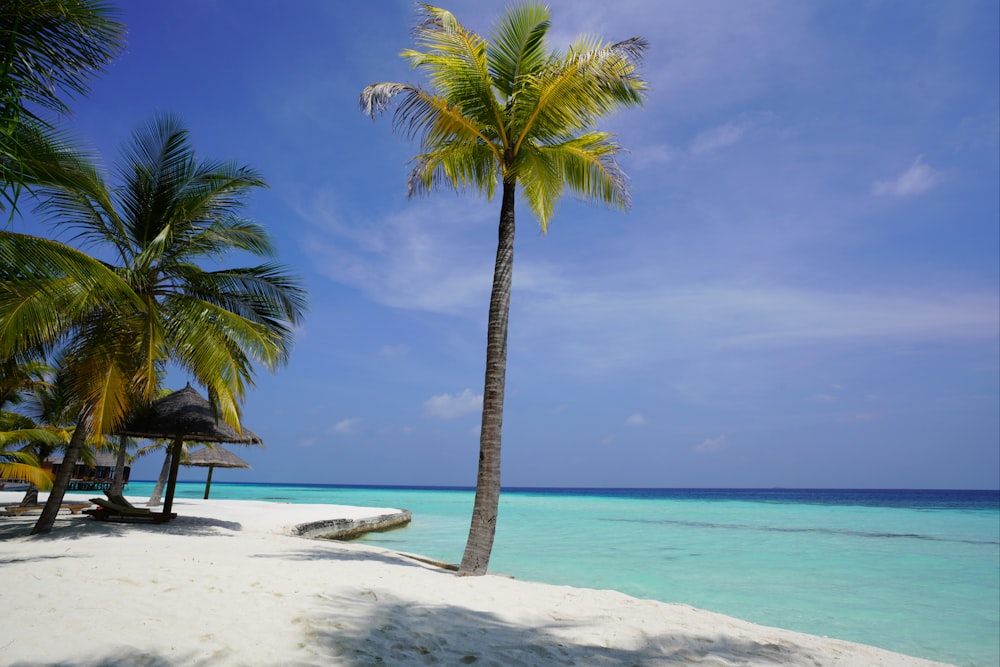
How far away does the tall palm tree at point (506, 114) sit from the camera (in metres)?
7.37

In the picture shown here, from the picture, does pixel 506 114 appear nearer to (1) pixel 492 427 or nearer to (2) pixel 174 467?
(1) pixel 492 427

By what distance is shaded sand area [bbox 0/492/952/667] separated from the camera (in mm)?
3559

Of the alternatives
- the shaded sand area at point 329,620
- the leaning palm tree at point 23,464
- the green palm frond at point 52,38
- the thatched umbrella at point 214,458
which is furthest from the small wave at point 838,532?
the green palm frond at point 52,38

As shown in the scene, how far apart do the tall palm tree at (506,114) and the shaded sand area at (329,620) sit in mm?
1810

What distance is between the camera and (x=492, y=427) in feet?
24.0

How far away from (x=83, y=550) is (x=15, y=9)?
21.9ft

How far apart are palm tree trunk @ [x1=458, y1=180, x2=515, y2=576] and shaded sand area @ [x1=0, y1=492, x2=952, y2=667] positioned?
→ 1.39 ft

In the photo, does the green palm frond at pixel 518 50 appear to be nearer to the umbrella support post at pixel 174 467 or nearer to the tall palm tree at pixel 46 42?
the tall palm tree at pixel 46 42

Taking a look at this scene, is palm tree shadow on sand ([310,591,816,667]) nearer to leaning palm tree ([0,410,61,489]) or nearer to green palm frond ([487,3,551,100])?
green palm frond ([487,3,551,100])

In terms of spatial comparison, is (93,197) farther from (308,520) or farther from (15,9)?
(308,520)

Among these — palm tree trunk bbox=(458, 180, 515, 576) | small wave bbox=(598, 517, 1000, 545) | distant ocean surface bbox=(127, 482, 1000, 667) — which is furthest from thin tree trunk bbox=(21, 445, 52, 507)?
small wave bbox=(598, 517, 1000, 545)

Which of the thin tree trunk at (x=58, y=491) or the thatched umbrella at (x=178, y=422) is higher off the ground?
the thatched umbrella at (x=178, y=422)

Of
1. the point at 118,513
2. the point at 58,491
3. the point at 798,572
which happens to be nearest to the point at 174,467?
the point at 118,513

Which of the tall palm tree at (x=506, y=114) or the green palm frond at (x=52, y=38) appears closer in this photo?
the green palm frond at (x=52, y=38)
